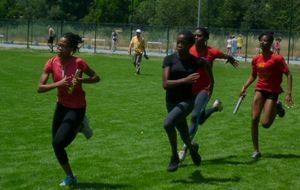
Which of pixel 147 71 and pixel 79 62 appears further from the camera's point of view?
pixel 147 71

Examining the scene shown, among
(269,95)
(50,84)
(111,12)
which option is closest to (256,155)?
(269,95)

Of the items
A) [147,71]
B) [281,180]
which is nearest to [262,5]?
[147,71]

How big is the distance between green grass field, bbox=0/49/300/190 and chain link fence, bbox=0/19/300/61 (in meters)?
30.7

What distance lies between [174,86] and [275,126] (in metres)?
6.25

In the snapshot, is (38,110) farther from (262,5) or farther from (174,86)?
(262,5)

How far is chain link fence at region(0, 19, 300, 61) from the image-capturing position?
4859 centimetres

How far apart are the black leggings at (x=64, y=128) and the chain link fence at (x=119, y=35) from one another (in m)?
39.9

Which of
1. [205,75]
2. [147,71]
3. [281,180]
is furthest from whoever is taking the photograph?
[147,71]

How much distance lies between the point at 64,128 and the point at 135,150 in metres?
3.02

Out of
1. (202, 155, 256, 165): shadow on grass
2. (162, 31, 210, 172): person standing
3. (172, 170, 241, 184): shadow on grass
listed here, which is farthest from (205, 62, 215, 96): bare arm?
(172, 170, 241, 184): shadow on grass

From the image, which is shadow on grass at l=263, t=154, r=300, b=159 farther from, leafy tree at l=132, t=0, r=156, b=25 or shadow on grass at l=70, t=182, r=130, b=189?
leafy tree at l=132, t=0, r=156, b=25

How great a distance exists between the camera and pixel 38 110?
15.2m

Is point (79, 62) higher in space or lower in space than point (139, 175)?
higher

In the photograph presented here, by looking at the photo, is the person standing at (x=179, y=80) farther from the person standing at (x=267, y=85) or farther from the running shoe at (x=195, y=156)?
the person standing at (x=267, y=85)
